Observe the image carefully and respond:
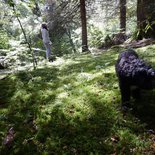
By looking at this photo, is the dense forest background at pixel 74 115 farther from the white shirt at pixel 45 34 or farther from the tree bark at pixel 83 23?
the tree bark at pixel 83 23

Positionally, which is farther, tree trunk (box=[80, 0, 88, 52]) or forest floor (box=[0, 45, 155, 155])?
tree trunk (box=[80, 0, 88, 52])

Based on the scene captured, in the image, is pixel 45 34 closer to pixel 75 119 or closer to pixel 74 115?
pixel 74 115

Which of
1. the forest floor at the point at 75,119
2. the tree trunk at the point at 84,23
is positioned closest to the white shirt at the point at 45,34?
the tree trunk at the point at 84,23

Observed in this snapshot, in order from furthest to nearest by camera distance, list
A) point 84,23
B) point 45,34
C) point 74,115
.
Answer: point 84,23, point 45,34, point 74,115

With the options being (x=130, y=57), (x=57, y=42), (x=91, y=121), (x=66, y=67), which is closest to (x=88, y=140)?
(x=91, y=121)

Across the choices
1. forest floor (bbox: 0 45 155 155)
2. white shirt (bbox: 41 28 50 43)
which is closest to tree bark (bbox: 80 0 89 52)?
white shirt (bbox: 41 28 50 43)

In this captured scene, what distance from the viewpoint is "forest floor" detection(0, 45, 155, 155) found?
4.46m

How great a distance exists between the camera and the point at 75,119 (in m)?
5.29

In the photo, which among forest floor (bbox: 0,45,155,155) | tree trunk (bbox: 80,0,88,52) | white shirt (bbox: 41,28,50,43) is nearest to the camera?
forest floor (bbox: 0,45,155,155)

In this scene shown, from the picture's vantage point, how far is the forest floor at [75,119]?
14.6 ft

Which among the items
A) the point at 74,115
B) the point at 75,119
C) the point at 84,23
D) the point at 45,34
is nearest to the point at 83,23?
the point at 84,23

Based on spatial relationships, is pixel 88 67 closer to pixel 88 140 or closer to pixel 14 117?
pixel 14 117

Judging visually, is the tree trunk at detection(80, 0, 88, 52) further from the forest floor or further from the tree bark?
the forest floor

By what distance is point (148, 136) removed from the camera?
4.43m
